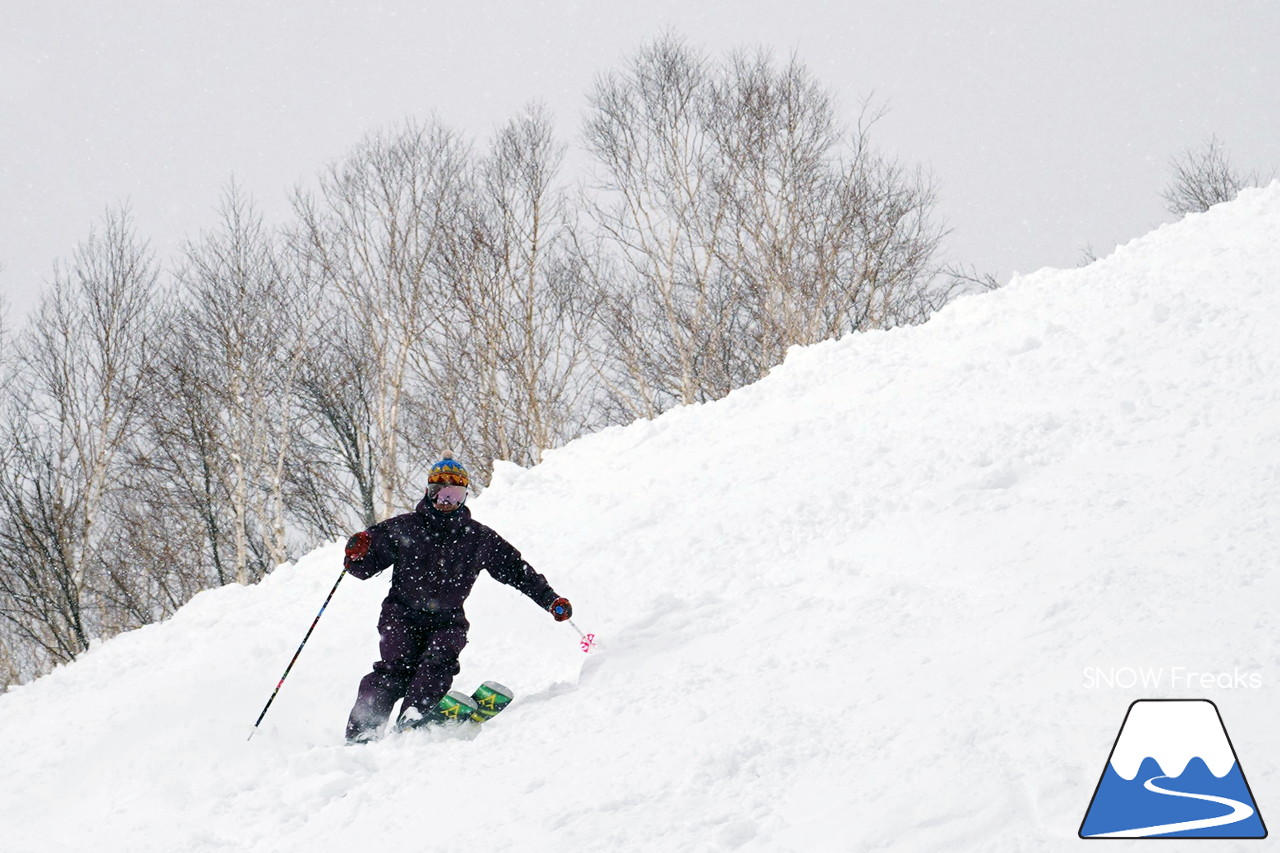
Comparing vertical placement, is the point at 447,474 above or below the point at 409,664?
above

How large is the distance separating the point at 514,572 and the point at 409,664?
2.37 ft

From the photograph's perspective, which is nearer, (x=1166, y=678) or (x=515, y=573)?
(x=1166, y=678)

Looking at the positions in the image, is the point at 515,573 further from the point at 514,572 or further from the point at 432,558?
the point at 432,558

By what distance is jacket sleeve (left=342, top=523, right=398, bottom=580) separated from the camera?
4.55m

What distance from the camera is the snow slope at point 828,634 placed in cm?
275

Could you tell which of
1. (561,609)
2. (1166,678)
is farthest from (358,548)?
(1166,678)

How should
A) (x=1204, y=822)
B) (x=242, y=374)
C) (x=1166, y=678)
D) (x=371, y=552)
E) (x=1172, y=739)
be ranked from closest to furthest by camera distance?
1. (x=1204, y=822)
2. (x=1172, y=739)
3. (x=1166, y=678)
4. (x=371, y=552)
5. (x=242, y=374)

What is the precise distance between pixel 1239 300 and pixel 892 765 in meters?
5.12

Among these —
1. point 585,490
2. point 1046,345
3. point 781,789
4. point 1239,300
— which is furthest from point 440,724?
point 1239,300

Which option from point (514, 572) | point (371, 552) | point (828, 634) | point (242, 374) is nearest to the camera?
point (828, 634)

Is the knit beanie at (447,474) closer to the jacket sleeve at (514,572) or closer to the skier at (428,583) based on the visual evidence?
the skier at (428,583)

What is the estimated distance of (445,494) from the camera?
464cm

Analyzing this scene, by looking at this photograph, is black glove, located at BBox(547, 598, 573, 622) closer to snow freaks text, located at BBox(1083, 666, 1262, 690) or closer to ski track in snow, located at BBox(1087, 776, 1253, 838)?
snow freaks text, located at BBox(1083, 666, 1262, 690)

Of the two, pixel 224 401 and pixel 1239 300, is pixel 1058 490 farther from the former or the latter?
pixel 224 401
